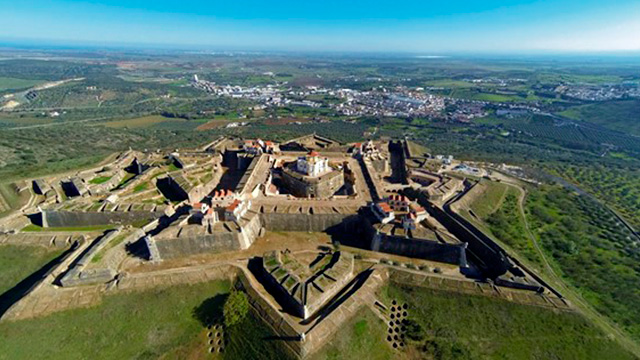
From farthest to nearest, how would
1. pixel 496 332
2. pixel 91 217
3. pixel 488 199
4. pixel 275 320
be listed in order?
pixel 488 199 → pixel 91 217 → pixel 496 332 → pixel 275 320

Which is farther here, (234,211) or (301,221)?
(301,221)

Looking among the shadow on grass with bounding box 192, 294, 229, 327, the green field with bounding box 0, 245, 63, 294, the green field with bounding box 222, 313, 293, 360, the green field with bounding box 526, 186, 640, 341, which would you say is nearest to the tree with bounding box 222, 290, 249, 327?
the green field with bounding box 222, 313, 293, 360

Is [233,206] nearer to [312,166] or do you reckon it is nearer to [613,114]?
[312,166]

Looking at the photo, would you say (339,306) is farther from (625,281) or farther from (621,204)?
(621,204)

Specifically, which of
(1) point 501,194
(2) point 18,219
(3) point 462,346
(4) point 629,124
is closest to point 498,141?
(4) point 629,124

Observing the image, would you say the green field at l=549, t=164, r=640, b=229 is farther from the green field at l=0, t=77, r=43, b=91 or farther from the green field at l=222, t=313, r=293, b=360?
the green field at l=0, t=77, r=43, b=91

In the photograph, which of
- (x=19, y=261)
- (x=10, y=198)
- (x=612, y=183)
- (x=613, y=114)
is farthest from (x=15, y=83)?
(x=613, y=114)
